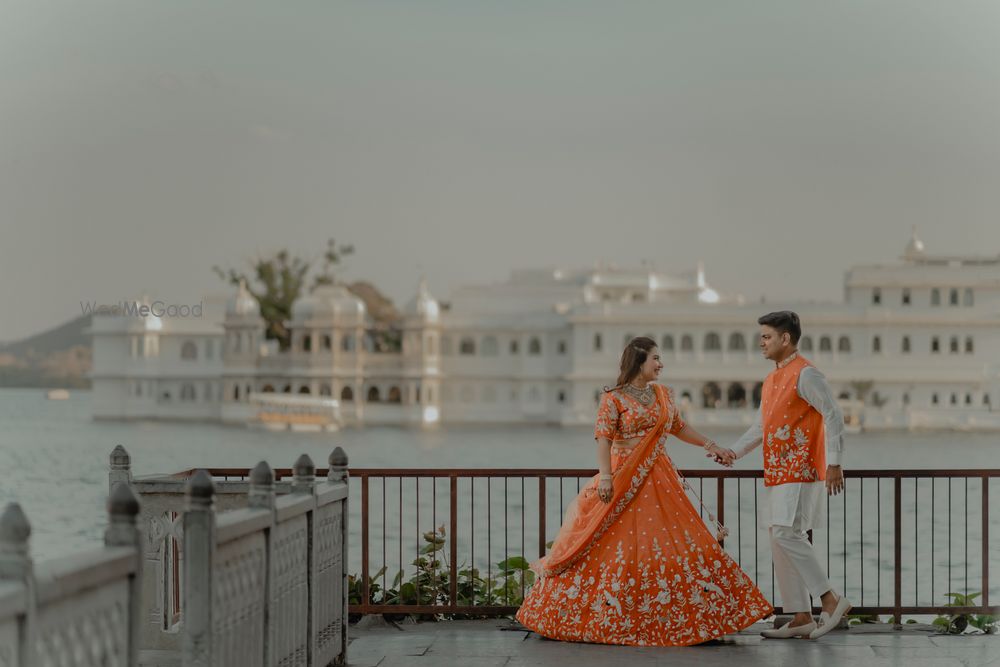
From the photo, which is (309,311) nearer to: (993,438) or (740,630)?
(993,438)

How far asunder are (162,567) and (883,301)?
170 feet

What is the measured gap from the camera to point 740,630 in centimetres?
500

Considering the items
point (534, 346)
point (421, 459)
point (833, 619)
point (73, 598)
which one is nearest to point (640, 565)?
point (833, 619)

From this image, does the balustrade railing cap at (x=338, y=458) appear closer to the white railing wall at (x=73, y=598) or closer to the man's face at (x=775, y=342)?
the man's face at (x=775, y=342)

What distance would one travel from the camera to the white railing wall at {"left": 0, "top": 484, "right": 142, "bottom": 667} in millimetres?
2336

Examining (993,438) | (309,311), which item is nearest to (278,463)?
(309,311)

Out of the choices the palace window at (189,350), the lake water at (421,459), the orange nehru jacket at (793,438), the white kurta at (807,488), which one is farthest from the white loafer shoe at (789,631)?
the palace window at (189,350)

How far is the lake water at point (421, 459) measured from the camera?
24906mm

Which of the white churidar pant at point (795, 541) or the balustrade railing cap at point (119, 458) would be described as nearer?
the balustrade railing cap at point (119, 458)

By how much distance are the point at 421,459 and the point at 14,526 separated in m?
40.8

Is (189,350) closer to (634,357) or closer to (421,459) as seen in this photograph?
(421,459)

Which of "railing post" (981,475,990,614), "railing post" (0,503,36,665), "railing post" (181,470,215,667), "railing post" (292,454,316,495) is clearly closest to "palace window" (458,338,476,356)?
"railing post" (981,475,990,614)

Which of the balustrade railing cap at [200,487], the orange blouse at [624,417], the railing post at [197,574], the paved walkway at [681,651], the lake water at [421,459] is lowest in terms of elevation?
the lake water at [421,459]

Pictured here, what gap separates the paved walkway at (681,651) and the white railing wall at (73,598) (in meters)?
2.17
